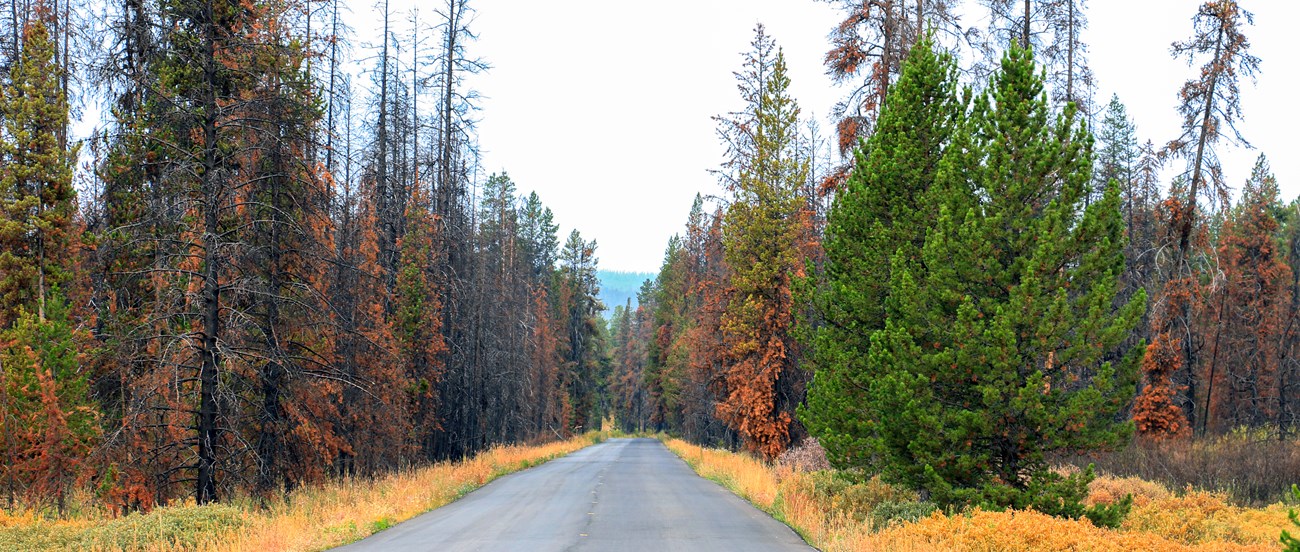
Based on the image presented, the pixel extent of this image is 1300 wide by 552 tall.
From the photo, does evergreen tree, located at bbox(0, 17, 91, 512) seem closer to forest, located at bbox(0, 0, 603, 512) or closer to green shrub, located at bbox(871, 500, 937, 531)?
forest, located at bbox(0, 0, 603, 512)

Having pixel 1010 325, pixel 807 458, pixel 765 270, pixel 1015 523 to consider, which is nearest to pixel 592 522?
pixel 1015 523

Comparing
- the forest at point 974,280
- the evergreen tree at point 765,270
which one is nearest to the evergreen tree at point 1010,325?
the forest at point 974,280

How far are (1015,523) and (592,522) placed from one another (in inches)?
293

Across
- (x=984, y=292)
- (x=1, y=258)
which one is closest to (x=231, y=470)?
(x=1, y=258)

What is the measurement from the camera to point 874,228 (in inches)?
615

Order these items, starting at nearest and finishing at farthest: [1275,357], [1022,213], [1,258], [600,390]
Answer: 1. [1022,213]
2. [1,258]
3. [1275,357]
4. [600,390]

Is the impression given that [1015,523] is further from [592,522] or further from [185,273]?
[185,273]

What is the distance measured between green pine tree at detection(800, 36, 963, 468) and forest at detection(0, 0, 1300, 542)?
66mm

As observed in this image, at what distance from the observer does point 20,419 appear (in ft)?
58.2

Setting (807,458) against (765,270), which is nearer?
(807,458)

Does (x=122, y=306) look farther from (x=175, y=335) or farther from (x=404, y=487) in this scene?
(x=404, y=487)

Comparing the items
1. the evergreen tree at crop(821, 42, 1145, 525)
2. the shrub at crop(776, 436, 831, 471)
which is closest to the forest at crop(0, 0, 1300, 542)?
the evergreen tree at crop(821, 42, 1145, 525)

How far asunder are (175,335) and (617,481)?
1493 centimetres

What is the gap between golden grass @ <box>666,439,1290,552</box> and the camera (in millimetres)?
10320
